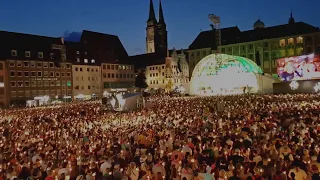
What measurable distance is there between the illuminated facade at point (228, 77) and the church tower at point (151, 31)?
5925 cm

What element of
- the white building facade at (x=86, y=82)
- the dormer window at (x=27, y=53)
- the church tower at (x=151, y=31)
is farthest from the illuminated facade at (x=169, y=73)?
the dormer window at (x=27, y=53)

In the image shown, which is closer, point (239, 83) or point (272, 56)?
point (239, 83)

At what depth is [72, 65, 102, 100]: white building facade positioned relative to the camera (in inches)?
2849

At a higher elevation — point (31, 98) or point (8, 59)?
point (8, 59)

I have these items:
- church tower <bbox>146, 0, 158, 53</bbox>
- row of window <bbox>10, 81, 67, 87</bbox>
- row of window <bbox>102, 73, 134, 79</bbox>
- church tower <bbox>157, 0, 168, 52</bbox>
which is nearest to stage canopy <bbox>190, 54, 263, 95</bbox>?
row of window <bbox>102, 73, 134, 79</bbox>

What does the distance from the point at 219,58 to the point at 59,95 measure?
32.6m

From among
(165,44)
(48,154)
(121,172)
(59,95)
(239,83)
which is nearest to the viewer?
(121,172)

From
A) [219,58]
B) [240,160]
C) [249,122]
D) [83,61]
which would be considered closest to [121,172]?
[240,160]

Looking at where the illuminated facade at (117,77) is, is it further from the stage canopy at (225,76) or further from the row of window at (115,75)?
the stage canopy at (225,76)

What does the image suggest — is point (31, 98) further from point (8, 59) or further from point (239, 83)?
point (239, 83)

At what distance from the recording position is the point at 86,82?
74.9 metres

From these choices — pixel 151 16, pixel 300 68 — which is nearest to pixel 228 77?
pixel 300 68

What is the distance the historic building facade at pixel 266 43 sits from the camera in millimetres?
74062

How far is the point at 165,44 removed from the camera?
403 ft
